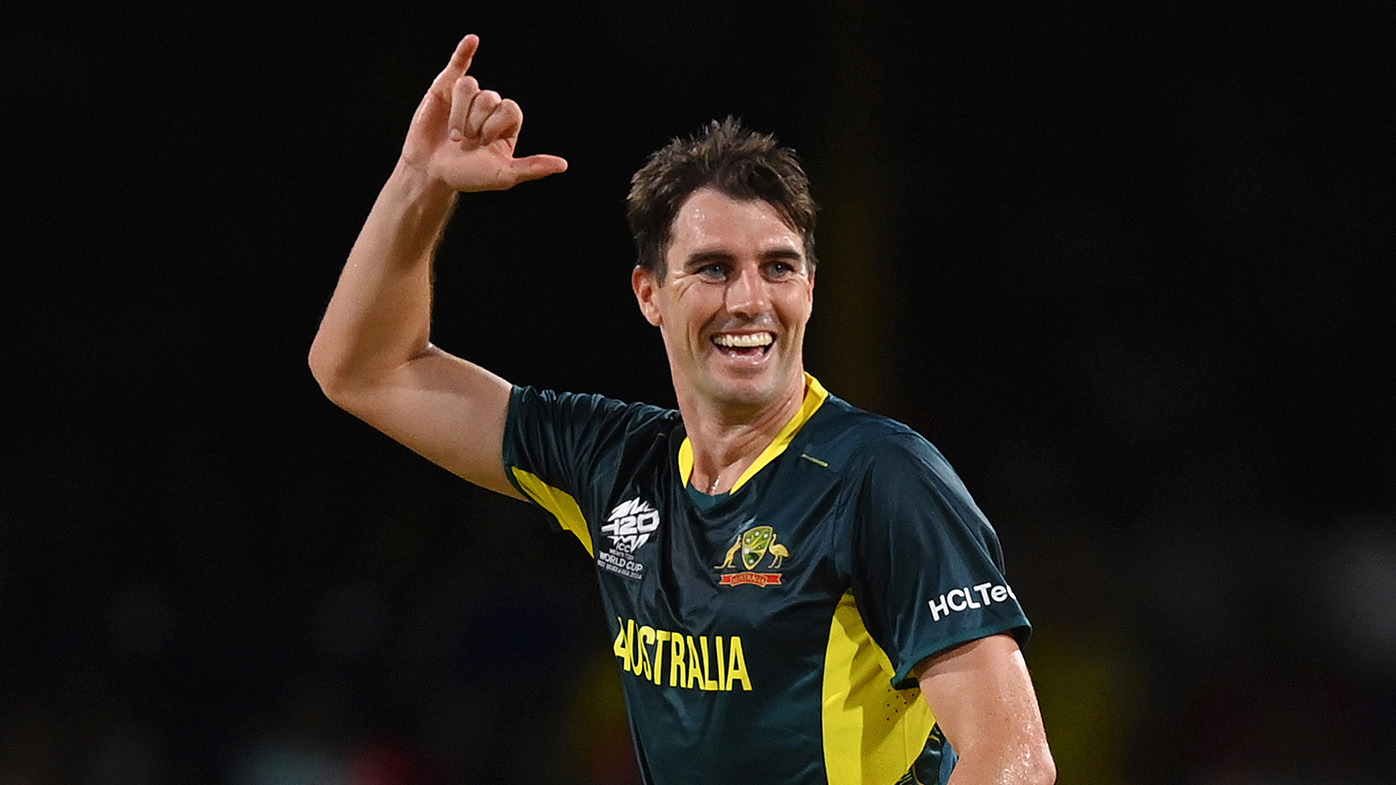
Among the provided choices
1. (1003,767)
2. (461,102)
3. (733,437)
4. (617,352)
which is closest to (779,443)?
(733,437)

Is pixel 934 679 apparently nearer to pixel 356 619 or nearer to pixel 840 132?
pixel 356 619

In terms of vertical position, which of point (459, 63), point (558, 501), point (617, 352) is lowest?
point (617, 352)

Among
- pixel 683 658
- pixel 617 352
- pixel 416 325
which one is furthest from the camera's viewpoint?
pixel 617 352

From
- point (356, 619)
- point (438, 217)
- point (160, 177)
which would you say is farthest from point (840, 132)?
point (438, 217)

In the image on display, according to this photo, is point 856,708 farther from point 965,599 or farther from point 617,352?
point 617,352

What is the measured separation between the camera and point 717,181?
3.04 m

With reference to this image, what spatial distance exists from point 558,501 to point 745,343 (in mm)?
687

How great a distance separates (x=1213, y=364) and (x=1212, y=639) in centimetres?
212

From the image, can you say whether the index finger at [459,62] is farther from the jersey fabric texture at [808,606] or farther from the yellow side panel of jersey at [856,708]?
the yellow side panel of jersey at [856,708]

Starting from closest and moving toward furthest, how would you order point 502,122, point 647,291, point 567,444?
point 502,122, point 647,291, point 567,444

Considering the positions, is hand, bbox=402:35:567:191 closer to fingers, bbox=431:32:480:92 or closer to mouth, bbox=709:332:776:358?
fingers, bbox=431:32:480:92

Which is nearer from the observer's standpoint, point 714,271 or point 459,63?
point 714,271

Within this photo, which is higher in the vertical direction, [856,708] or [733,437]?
[733,437]

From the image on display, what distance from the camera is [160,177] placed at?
8820 mm
